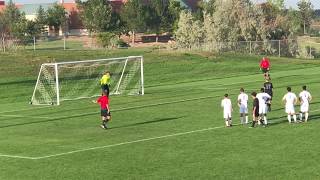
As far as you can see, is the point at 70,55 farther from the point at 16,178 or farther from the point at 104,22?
the point at 16,178

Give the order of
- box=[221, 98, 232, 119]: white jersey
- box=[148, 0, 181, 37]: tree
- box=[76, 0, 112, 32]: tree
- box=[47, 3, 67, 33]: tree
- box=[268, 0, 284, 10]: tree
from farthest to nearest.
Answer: box=[268, 0, 284, 10]: tree < box=[47, 3, 67, 33]: tree < box=[148, 0, 181, 37]: tree < box=[76, 0, 112, 32]: tree < box=[221, 98, 232, 119]: white jersey

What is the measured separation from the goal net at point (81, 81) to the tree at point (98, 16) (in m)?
39.4

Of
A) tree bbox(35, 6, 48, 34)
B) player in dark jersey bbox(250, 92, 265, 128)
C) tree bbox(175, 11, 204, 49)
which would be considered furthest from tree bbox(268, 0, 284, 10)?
player in dark jersey bbox(250, 92, 265, 128)

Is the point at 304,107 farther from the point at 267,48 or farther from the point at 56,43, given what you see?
the point at 56,43

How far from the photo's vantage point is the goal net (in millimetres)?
45781

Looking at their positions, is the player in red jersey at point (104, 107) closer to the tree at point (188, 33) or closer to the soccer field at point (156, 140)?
the soccer field at point (156, 140)

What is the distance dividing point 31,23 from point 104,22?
10756 millimetres

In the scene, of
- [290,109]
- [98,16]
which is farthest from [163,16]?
[290,109]

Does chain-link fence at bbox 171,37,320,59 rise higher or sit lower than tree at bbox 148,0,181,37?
lower

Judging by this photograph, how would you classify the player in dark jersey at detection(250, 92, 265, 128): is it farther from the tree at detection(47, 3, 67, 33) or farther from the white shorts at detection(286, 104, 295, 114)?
the tree at detection(47, 3, 67, 33)

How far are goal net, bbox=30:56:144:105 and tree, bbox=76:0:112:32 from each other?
39373 millimetres

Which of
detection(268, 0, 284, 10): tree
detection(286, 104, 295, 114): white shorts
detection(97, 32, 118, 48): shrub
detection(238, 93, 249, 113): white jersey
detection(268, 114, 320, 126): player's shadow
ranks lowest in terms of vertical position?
detection(268, 114, 320, 126): player's shadow

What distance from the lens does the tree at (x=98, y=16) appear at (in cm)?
10100

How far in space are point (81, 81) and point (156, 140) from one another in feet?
97.1
